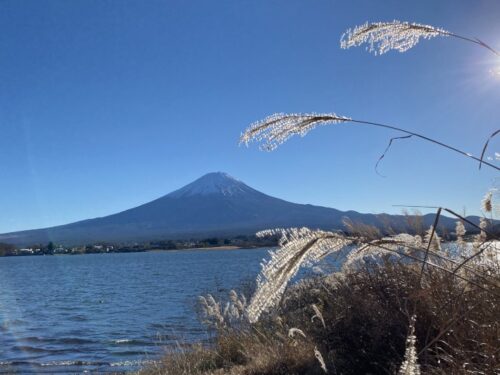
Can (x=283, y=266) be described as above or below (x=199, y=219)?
below

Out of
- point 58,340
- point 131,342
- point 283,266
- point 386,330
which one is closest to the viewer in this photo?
point 283,266

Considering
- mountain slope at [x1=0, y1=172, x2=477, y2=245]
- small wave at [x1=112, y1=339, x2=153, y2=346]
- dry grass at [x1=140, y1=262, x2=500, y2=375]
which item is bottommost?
small wave at [x1=112, y1=339, x2=153, y2=346]

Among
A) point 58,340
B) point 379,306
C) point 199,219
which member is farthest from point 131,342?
point 199,219

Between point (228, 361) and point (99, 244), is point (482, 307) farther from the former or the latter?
point (99, 244)

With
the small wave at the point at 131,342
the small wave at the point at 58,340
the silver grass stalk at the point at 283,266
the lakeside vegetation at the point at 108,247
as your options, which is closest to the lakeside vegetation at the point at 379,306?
the silver grass stalk at the point at 283,266

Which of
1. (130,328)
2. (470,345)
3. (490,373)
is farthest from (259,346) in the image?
(130,328)

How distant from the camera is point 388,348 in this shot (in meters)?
3.89

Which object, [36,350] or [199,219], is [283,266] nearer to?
[36,350]

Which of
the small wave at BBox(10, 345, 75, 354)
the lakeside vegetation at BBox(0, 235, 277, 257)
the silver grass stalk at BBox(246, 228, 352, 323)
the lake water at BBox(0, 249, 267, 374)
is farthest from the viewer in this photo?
the lakeside vegetation at BBox(0, 235, 277, 257)

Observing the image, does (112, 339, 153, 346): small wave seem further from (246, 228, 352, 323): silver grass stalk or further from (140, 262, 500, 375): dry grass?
(246, 228, 352, 323): silver grass stalk

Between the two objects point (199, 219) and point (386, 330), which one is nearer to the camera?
point (386, 330)

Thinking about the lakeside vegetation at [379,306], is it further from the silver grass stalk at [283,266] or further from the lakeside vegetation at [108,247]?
the lakeside vegetation at [108,247]

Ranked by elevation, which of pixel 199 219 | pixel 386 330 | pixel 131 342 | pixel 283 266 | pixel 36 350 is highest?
pixel 199 219

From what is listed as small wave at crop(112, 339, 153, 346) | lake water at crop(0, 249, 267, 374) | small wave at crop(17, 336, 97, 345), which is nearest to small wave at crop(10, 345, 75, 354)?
lake water at crop(0, 249, 267, 374)
